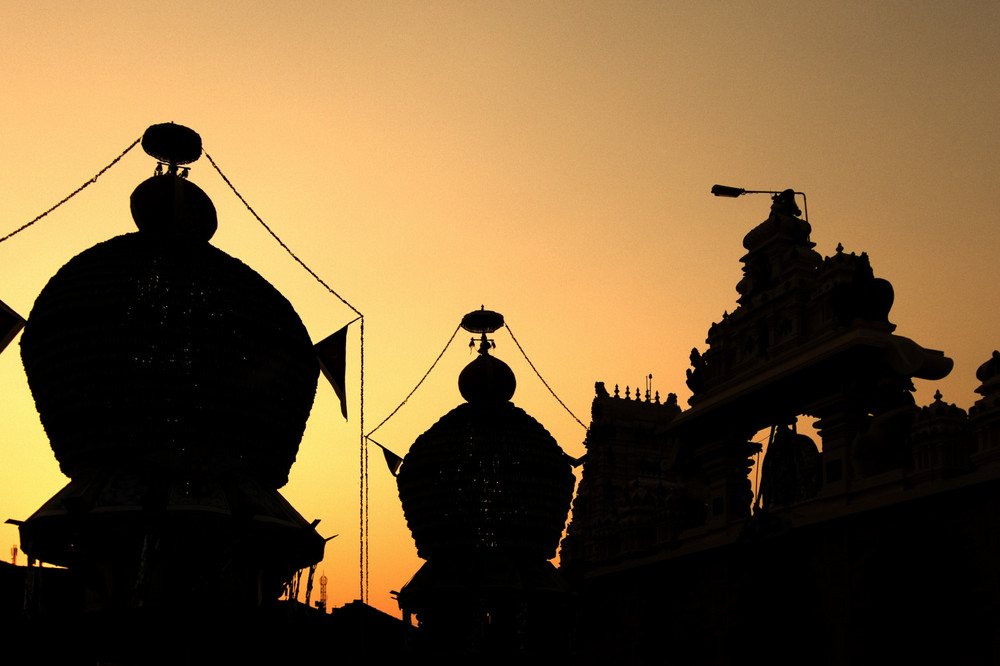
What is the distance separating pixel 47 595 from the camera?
2047cm

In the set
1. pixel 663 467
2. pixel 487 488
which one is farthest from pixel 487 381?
pixel 663 467

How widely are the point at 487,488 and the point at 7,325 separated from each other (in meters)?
11.0

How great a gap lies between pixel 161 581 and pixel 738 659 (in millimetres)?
9754

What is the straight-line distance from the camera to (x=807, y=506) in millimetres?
18734

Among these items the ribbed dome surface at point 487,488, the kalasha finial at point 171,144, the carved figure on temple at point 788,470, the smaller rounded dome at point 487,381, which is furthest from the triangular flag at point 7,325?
the carved figure on temple at point 788,470

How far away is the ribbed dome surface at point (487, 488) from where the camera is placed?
981 inches

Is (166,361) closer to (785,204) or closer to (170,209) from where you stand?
(170,209)

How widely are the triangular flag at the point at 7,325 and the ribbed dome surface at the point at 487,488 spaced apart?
1049 cm

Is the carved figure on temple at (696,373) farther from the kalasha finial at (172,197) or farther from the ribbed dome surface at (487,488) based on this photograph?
the kalasha finial at (172,197)

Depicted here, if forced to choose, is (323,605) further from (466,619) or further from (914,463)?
(914,463)

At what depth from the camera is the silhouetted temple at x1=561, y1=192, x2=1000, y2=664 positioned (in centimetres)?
1603

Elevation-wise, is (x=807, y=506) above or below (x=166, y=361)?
below

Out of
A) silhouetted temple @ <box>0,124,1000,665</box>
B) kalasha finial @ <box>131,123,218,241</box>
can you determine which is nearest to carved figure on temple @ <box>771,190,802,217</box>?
silhouetted temple @ <box>0,124,1000,665</box>

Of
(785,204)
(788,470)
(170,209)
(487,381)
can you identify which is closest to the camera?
(170,209)
